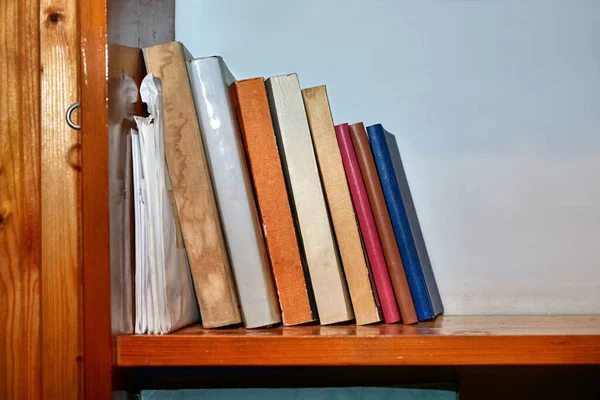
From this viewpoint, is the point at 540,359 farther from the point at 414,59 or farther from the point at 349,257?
the point at 414,59

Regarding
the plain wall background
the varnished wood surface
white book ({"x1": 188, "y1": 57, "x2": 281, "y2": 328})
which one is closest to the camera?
the varnished wood surface

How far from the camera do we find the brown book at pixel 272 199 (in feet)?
2.69

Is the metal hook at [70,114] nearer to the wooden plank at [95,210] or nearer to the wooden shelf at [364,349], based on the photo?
the wooden plank at [95,210]

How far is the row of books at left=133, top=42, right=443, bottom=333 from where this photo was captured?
797mm

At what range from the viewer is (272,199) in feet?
2.72

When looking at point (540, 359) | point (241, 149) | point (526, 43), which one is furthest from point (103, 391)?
point (526, 43)

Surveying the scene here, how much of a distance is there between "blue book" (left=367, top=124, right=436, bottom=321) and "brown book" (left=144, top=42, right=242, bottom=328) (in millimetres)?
224

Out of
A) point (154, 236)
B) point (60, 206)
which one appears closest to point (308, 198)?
point (154, 236)

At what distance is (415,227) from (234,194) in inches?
11.5

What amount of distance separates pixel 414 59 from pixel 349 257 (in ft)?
1.28

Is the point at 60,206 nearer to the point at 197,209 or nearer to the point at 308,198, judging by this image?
the point at 197,209

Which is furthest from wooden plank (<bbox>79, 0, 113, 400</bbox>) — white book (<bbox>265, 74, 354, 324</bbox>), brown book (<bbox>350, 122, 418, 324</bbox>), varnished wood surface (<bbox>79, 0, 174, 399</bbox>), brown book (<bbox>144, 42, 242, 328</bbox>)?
brown book (<bbox>350, 122, 418, 324</bbox>)

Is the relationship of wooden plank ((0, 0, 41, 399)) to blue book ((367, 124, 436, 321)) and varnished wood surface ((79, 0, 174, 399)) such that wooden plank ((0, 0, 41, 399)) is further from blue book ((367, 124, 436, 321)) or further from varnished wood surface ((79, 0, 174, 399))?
blue book ((367, 124, 436, 321))

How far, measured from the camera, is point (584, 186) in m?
1.05
